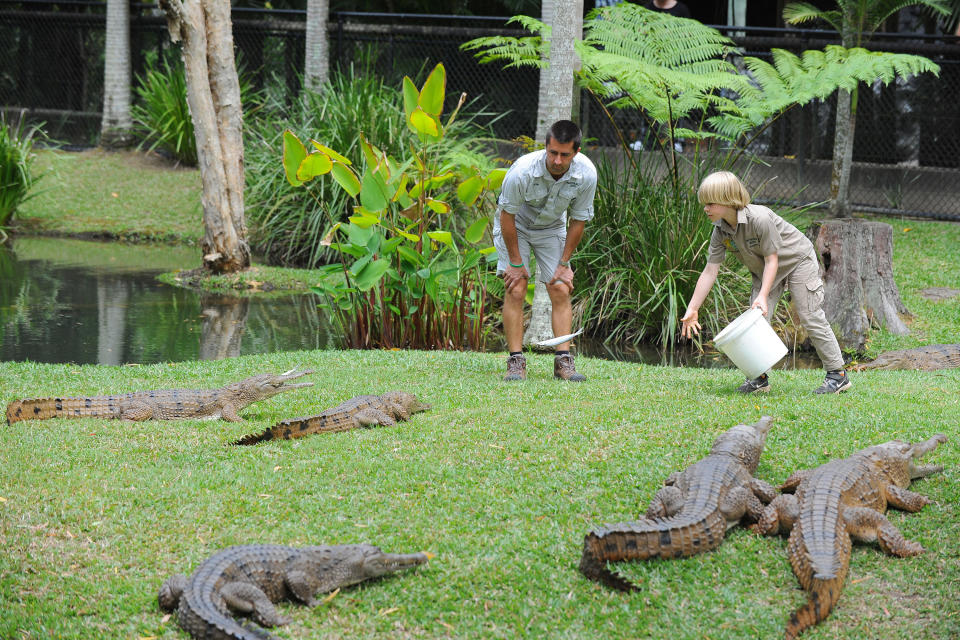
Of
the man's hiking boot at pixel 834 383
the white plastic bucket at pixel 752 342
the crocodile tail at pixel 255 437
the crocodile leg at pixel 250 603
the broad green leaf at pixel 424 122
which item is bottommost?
the crocodile leg at pixel 250 603

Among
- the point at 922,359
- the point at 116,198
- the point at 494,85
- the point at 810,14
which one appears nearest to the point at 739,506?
the point at 922,359

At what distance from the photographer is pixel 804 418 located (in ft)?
14.3

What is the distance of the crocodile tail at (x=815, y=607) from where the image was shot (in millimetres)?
2768

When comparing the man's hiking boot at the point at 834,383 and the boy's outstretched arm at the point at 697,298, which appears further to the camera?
the man's hiking boot at the point at 834,383

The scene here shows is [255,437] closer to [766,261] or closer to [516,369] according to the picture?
[516,369]

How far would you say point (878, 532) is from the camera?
10.8 feet

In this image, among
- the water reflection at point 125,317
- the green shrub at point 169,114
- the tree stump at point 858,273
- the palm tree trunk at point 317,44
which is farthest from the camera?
the green shrub at point 169,114

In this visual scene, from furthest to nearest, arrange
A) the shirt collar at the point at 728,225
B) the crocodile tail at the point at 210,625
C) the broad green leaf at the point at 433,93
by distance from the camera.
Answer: the broad green leaf at the point at 433,93 < the shirt collar at the point at 728,225 < the crocodile tail at the point at 210,625

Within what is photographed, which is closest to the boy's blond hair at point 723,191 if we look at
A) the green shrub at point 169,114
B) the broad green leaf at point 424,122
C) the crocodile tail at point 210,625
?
the broad green leaf at point 424,122

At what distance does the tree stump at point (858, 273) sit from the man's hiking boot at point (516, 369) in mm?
3455

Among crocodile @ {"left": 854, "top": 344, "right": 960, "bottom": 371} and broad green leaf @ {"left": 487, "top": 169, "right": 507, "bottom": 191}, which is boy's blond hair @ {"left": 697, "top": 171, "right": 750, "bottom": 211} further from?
crocodile @ {"left": 854, "top": 344, "right": 960, "bottom": 371}

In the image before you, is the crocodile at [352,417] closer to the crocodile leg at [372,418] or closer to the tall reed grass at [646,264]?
the crocodile leg at [372,418]

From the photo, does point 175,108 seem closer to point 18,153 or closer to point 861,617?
point 18,153

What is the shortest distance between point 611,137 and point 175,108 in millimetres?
6531
